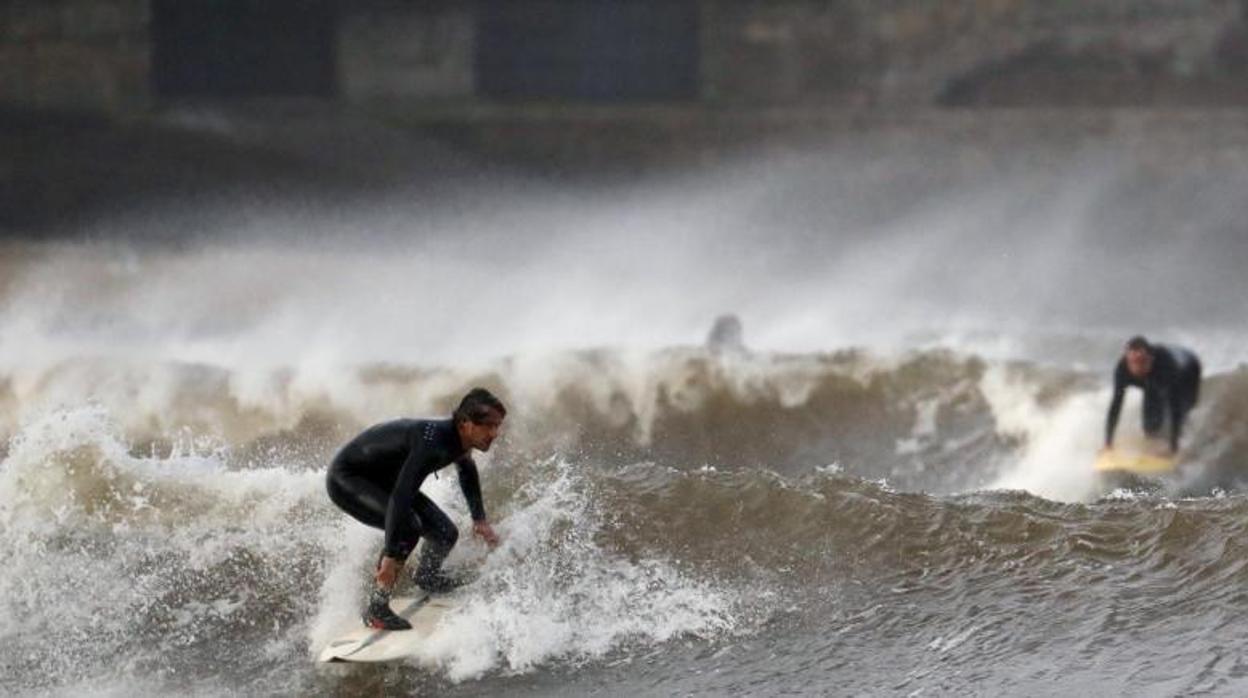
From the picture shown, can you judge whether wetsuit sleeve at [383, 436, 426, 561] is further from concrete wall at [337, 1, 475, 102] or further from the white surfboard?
concrete wall at [337, 1, 475, 102]

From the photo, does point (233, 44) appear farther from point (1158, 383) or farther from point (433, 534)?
point (433, 534)

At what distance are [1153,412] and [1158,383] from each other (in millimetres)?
201

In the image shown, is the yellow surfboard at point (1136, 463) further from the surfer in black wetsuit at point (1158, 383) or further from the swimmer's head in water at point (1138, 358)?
the swimmer's head in water at point (1138, 358)

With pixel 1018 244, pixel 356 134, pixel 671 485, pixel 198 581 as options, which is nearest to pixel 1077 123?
pixel 1018 244

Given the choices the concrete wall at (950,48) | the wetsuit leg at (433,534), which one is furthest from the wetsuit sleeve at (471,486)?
the concrete wall at (950,48)

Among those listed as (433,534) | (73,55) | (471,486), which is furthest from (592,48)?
(433,534)

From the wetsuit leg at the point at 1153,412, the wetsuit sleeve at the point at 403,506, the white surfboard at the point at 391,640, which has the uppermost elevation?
the wetsuit sleeve at the point at 403,506

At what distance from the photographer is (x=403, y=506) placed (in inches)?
328

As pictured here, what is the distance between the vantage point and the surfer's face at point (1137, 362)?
12229mm

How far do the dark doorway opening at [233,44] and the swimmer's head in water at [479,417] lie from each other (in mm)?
19054

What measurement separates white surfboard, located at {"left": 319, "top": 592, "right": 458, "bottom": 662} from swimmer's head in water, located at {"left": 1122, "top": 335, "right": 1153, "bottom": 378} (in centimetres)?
526

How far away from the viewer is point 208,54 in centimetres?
2655

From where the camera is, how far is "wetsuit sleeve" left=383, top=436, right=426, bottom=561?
27.3 ft

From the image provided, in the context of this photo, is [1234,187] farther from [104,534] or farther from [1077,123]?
[104,534]
